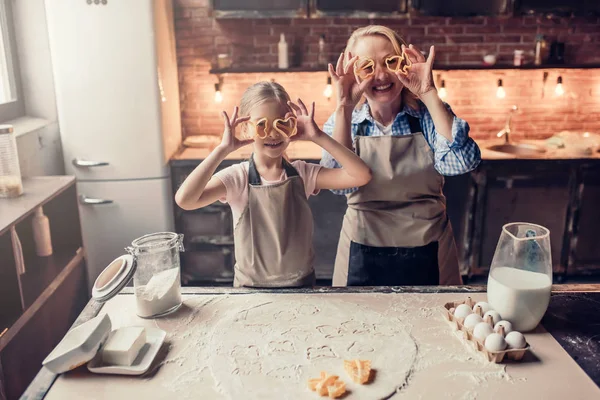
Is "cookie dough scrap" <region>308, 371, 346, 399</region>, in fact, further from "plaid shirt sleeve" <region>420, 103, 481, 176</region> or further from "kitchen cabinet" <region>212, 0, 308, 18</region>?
"kitchen cabinet" <region>212, 0, 308, 18</region>

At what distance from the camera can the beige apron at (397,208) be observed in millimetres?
1929

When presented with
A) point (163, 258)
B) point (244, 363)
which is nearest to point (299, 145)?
point (163, 258)

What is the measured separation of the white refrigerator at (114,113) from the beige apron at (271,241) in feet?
6.01

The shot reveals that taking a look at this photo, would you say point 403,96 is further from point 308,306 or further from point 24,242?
point 24,242

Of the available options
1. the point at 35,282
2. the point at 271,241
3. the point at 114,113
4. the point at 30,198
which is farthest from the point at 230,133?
the point at 114,113

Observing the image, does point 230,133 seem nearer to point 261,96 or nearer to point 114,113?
point 261,96

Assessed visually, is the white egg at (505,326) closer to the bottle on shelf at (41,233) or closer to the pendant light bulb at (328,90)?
the bottle on shelf at (41,233)

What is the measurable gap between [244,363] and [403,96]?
1.14 metres

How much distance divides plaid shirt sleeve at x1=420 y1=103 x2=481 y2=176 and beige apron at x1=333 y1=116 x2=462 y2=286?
0.03 m

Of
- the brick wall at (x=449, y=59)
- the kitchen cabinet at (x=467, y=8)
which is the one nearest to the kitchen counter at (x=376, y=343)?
the kitchen cabinet at (x=467, y=8)

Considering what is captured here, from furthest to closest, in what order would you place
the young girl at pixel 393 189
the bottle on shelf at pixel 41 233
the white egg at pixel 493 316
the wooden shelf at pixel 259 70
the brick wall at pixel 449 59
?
the brick wall at pixel 449 59, the wooden shelf at pixel 259 70, the bottle on shelf at pixel 41 233, the young girl at pixel 393 189, the white egg at pixel 493 316

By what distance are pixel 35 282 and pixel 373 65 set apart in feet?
5.92

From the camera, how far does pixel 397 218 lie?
1.95 metres

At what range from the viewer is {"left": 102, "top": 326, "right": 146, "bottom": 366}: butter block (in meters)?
1.19
